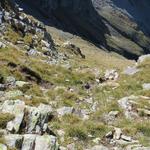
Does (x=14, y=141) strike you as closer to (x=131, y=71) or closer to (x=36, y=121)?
(x=36, y=121)

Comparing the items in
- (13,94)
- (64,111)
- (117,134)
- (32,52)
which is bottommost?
(117,134)

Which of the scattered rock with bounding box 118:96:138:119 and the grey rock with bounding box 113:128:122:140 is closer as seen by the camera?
the grey rock with bounding box 113:128:122:140

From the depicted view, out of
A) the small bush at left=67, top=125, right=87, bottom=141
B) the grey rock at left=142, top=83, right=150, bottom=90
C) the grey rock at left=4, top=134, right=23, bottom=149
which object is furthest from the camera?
the grey rock at left=142, top=83, right=150, bottom=90

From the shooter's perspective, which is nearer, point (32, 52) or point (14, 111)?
point (14, 111)

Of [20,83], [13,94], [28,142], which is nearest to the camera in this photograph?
[28,142]

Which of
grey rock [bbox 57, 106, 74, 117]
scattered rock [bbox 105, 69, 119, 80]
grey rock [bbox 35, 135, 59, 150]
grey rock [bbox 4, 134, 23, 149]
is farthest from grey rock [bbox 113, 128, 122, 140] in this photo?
scattered rock [bbox 105, 69, 119, 80]

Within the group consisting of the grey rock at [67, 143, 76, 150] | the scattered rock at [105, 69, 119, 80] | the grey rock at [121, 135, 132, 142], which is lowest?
the grey rock at [67, 143, 76, 150]

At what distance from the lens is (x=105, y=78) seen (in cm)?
3609

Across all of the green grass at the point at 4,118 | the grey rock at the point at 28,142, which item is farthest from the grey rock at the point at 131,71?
the grey rock at the point at 28,142

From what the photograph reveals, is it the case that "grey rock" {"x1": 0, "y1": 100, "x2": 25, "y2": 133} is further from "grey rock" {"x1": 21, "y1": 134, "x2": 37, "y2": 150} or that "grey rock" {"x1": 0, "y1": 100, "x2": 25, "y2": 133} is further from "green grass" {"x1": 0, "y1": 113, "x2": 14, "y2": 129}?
"grey rock" {"x1": 21, "y1": 134, "x2": 37, "y2": 150}

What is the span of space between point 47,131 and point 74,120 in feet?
10.1

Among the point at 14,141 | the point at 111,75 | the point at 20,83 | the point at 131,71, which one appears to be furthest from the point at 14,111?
the point at 131,71

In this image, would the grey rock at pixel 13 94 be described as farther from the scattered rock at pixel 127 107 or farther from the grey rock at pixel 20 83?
the scattered rock at pixel 127 107

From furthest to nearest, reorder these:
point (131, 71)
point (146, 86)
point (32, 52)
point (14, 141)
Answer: point (32, 52), point (131, 71), point (146, 86), point (14, 141)
